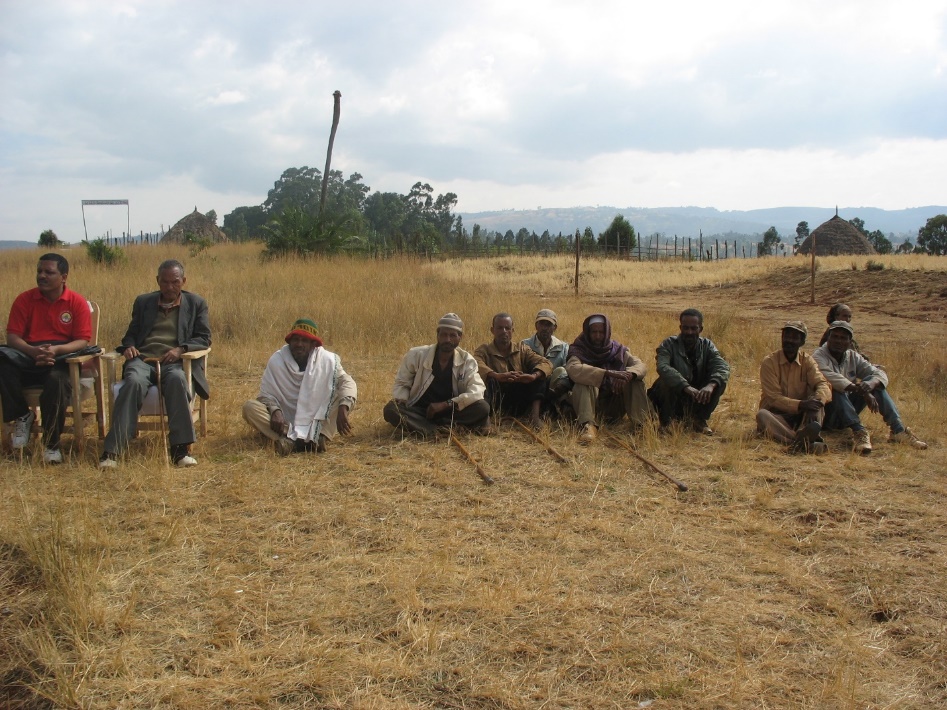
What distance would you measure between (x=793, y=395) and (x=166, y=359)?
4.67 meters

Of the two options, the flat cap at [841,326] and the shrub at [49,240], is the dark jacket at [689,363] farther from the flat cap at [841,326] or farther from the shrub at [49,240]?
the shrub at [49,240]

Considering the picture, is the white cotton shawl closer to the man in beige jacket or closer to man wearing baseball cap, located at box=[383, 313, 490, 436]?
man wearing baseball cap, located at box=[383, 313, 490, 436]

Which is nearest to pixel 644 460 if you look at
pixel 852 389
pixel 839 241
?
pixel 852 389

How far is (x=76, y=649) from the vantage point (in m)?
2.85

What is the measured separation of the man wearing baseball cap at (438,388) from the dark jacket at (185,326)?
1.41 metres

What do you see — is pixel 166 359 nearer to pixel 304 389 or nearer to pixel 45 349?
pixel 45 349

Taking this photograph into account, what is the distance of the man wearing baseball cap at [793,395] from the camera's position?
18.7 ft

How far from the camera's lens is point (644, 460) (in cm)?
526

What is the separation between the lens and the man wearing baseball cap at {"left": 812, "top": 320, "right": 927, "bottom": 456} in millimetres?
5879

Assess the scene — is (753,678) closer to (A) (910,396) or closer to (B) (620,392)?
(B) (620,392)

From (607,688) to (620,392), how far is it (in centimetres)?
366

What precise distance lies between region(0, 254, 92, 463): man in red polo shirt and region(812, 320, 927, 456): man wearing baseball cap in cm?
556

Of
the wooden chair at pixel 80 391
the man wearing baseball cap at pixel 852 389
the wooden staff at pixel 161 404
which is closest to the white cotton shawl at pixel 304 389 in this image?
the wooden staff at pixel 161 404

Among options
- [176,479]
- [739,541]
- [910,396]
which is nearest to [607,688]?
[739,541]
